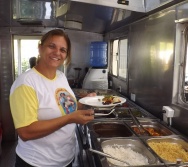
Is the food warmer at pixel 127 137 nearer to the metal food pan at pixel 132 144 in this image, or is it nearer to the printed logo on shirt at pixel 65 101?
the metal food pan at pixel 132 144

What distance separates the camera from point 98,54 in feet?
14.3

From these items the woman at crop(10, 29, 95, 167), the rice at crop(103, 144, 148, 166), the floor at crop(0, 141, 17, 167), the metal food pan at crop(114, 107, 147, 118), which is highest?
the woman at crop(10, 29, 95, 167)

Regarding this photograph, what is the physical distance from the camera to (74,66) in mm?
4297

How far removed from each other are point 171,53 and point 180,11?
37 cm

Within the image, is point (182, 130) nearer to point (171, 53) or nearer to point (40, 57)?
point (171, 53)

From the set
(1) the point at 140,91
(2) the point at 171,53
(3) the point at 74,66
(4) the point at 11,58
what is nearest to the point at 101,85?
(3) the point at 74,66

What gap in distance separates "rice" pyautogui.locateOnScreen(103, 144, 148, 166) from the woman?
0.93 feet

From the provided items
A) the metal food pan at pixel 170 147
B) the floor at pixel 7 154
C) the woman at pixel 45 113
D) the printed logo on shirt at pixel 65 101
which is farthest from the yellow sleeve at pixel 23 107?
the floor at pixel 7 154

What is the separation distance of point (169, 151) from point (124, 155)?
1.08 ft

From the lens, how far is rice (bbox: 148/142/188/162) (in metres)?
1.36

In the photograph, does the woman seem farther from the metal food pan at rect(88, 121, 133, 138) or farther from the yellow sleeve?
the metal food pan at rect(88, 121, 133, 138)

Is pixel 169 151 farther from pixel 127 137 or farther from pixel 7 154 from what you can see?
pixel 7 154

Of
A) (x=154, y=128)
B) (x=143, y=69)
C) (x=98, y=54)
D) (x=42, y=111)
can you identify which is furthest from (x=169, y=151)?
(x=98, y=54)

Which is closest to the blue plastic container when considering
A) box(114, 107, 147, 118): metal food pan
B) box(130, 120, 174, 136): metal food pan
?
box(114, 107, 147, 118): metal food pan
